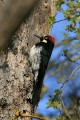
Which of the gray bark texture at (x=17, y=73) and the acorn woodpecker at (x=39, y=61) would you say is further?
the acorn woodpecker at (x=39, y=61)

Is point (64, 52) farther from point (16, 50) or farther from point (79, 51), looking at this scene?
point (79, 51)

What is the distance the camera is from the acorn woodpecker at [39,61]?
3.39 metres

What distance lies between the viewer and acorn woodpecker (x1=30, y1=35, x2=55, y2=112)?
3389 mm

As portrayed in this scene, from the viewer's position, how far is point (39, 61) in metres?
3.71

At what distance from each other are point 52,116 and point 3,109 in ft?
15.1

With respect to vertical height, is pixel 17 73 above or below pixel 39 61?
below

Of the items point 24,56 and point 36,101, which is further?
point 36,101

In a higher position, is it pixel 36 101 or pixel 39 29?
pixel 39 29

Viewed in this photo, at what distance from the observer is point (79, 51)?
4.70 meters

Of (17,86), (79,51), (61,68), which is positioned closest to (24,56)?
(17,86)

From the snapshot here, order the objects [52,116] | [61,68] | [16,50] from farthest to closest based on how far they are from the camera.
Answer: [52,116] → [61,68] → [16,50]

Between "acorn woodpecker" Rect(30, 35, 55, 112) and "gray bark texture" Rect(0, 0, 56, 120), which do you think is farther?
"acorn woodpecker" Rect(30, 35, 55, 112)

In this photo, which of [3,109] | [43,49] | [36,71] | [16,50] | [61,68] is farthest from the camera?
[61,68]

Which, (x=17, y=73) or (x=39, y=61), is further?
(x=39, y=61)
